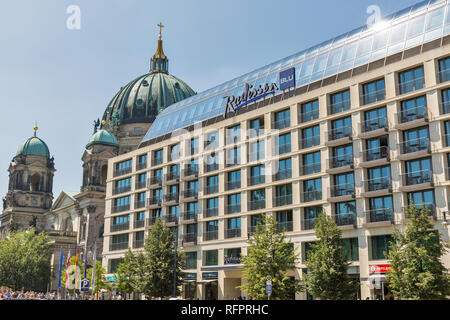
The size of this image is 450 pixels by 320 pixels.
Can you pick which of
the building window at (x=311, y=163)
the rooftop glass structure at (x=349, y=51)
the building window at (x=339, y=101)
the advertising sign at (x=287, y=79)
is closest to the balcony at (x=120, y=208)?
the rooftop glass structure at (x=349, y=51)

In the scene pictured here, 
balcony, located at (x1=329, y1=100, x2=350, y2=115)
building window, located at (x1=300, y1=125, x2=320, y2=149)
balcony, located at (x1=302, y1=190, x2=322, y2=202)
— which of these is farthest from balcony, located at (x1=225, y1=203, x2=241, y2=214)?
balcony, located at (x1=329, y1=100, x2=350, y2=115)

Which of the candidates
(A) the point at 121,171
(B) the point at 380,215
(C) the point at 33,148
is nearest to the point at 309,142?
(B) the point at 380,215

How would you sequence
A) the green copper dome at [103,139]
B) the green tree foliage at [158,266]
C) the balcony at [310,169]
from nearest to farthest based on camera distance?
the balcony at [310,169] → the green tree foliage at [158,266] → the green copper dome at [103,139]

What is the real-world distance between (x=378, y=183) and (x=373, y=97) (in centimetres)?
840

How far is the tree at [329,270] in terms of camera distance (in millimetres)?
46719

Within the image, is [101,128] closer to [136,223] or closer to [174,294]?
[136,223]

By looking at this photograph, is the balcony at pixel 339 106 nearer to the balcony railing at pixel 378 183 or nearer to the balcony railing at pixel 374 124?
the balcony railing at pixel 374 124

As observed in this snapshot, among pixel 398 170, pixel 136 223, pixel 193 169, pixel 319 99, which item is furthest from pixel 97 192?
pixel 398 170

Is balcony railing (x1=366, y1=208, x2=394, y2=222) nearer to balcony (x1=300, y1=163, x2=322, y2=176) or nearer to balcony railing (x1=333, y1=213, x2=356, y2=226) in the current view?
balcony railing (x1=333, y1=213, x2=356, y2=226)

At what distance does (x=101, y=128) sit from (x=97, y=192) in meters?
22.6

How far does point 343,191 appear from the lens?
54.1 m

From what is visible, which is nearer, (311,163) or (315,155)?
(315,155)

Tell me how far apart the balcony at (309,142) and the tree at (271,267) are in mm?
10335

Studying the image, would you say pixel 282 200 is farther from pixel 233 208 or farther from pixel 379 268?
pixel 379 268
